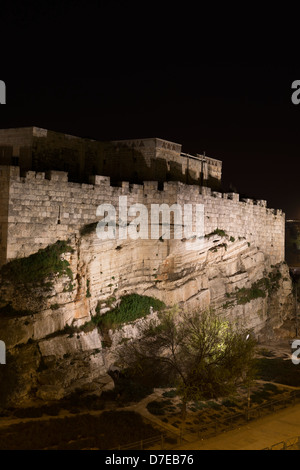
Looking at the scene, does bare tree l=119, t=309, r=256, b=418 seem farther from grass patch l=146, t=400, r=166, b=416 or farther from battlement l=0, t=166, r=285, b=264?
battlement l=0, t=166, r=285, b=264

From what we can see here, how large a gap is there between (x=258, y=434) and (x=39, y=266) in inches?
438

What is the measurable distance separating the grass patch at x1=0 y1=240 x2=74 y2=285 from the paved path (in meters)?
9.12

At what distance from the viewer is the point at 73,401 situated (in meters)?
19.3

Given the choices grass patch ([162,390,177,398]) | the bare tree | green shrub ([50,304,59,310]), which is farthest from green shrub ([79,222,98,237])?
grass patch ([162,390,177,398])

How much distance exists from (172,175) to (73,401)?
1747cm

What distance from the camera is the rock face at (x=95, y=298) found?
63.6ft

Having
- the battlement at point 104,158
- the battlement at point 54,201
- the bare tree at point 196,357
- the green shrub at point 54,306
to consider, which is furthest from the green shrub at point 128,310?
the battlement at point 104,158

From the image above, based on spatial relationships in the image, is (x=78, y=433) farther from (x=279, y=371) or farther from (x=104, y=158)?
(x=104, y=158)

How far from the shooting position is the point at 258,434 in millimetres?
18562

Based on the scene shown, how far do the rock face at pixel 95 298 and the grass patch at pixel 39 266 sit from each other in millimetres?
248

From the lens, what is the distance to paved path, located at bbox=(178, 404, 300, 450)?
56.5ft
